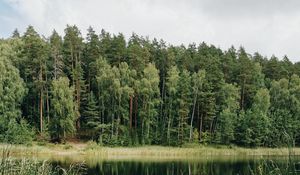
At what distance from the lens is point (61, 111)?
199 ft

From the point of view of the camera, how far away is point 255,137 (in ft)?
216

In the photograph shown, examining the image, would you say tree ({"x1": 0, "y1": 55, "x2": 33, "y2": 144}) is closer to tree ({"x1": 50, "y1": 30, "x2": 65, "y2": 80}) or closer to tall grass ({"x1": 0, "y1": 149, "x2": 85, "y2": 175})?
tree ({"x1": 50, "y1": 30, "x2": 65, "y2": 80})

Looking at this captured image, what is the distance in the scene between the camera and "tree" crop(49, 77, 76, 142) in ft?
198

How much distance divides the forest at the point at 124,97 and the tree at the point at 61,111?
14cm

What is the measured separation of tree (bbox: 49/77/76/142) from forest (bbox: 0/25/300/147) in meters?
0.14

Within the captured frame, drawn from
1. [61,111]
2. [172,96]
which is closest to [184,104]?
[172,96]

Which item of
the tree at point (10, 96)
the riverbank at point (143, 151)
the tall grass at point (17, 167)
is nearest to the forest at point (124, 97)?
the tree at point (10, 96)

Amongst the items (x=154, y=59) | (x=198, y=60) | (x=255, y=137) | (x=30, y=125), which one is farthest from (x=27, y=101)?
(x=255, y=137)

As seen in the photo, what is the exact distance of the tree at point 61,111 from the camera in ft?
198

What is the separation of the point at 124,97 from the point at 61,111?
9931 millimetres

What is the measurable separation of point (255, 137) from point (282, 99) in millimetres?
10271

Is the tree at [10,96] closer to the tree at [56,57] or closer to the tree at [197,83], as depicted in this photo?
the tree at [56,57]

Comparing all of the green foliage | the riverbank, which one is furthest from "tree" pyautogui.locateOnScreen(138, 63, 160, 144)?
the green foliage

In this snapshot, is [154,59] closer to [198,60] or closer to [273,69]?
[198,60]
